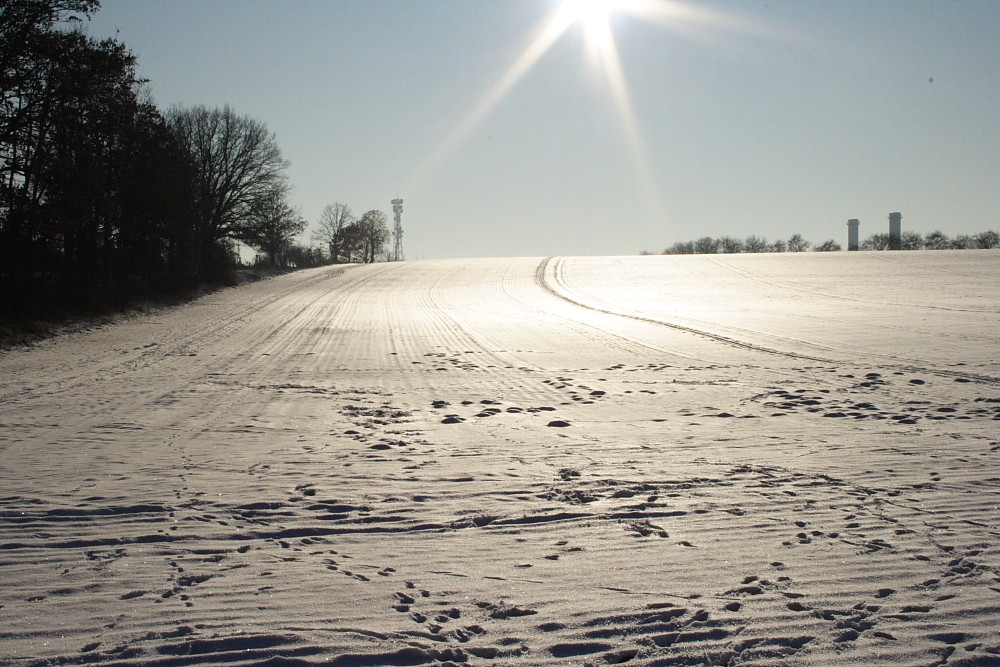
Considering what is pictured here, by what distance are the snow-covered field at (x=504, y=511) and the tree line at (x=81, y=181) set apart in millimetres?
7937

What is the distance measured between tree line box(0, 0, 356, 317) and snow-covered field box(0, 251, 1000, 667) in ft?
26.0

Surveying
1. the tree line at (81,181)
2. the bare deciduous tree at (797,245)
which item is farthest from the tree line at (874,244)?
the tree line at (81,181)

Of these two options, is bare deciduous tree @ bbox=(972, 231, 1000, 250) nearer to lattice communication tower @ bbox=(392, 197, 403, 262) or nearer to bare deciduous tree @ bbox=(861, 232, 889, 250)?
bare deciduous tree @ bbox=(861, 232, 889, 250)

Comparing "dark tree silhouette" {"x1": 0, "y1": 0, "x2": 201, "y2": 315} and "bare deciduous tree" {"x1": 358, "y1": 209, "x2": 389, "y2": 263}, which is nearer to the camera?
"dark tree silhouette" {"x1": 0, "y1": 0, "x2": 201, "y2": 315}

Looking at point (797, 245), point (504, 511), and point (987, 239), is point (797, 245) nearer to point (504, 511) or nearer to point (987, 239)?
point (987, 239)

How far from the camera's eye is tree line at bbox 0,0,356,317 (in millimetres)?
18031

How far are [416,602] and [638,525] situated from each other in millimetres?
1738

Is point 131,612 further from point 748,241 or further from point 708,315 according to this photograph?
point 748,241

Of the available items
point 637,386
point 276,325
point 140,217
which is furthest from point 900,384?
point 140,217

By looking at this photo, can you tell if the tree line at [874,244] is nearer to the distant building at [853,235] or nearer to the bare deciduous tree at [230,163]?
the distant building at [853,235]

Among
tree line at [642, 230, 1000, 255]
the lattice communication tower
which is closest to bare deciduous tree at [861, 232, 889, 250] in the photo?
tree line at [642, 230, 1000, 255]

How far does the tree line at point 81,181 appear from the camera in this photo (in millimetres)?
18031

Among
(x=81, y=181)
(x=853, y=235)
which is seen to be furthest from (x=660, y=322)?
(x=853, y=235)

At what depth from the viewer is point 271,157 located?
A: 163 feet
